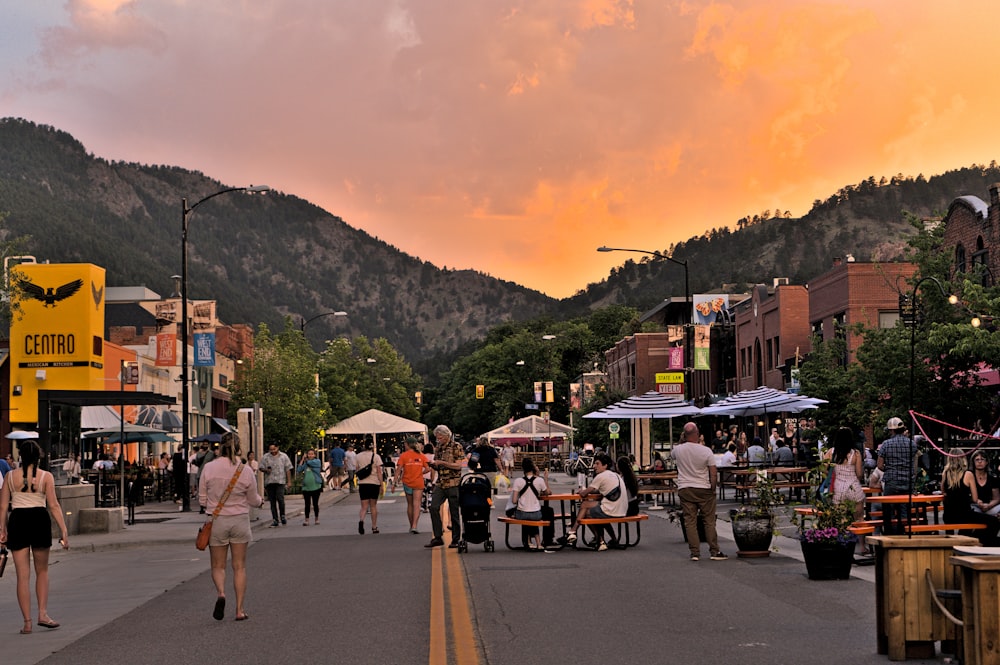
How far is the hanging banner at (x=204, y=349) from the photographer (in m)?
48.1

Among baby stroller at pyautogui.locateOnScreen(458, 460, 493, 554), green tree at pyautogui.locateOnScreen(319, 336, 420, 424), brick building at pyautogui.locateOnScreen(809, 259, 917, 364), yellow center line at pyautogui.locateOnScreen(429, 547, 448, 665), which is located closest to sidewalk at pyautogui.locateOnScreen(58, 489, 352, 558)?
baby stroller at pyautogui.locateOnScreen(458, 460, 493, 554)

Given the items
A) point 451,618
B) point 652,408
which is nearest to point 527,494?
point 451,618

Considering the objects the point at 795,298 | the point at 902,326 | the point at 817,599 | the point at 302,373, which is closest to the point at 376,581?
the point at 817,599

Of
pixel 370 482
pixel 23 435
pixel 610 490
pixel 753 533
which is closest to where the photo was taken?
pixel 753 533

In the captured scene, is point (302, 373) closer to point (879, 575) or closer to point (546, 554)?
A: point (546, 554)

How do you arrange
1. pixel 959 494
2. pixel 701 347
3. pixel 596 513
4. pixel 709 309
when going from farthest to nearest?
1. pixel 709 309
2. pixel 701 347
3. pixel 596 513
4. pixel 959 494

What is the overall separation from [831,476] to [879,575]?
23.4 feet

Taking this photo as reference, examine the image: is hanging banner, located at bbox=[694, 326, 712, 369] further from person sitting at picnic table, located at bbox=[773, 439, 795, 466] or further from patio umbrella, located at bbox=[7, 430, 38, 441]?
patio umbrella, located at bbox=[7, 430, 38, 441]

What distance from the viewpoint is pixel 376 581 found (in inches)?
656

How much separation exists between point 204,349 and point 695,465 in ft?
107

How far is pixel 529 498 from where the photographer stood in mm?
20906

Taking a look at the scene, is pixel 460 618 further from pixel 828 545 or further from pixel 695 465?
pixel 695 465

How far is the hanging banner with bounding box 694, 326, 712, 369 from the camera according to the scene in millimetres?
59219

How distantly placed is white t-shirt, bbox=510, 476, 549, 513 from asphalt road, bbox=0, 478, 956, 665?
81 cm
